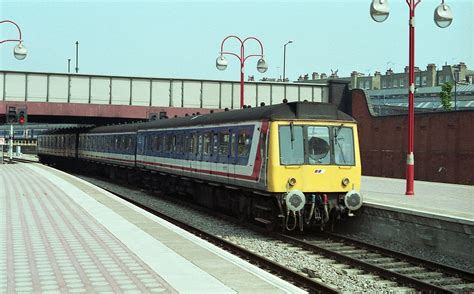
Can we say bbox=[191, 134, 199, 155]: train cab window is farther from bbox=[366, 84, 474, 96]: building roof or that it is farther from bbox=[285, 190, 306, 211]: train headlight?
bbox=[366, 84, 474, 96]: building roof

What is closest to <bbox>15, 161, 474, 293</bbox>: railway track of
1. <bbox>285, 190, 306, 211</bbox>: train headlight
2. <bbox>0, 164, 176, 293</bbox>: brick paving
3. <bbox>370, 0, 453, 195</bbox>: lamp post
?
<bbox>285, 190, 306, 211</bbox>: train headlight

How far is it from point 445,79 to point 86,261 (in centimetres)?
10630

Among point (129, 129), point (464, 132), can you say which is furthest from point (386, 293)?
point (129, 129)

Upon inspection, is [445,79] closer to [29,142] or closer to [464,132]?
[29,142]

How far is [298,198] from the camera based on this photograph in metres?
14.2

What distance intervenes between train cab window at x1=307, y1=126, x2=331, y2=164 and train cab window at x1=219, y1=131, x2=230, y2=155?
329 centimetres

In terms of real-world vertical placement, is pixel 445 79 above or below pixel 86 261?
above

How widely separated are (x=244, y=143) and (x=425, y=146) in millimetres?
15515

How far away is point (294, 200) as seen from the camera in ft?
46.4

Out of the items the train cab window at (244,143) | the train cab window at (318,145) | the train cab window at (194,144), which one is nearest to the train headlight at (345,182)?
the train cab window at (318,145)

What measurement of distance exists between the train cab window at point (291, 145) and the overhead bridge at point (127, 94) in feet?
89.6

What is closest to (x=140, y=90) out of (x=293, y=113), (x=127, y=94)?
(x=127, y=94)

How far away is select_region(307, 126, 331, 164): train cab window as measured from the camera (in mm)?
14898

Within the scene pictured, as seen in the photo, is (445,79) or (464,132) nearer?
(464,132)
